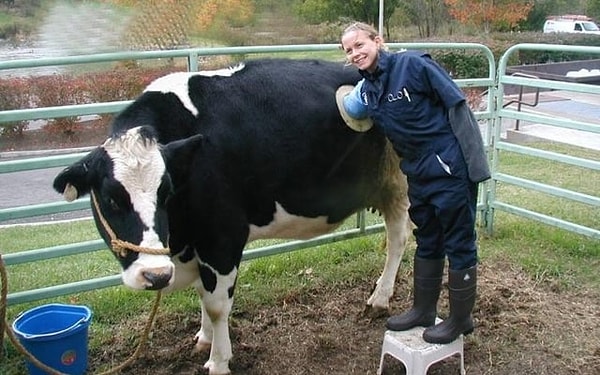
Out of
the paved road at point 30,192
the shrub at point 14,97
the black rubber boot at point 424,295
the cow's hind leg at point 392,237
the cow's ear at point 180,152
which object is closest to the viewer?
the cow's ear at point 180,152

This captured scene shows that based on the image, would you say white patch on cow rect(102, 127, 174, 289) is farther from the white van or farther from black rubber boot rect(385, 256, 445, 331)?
the white van

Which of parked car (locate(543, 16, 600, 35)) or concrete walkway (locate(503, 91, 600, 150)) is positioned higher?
parked car (locate(543, 16, 600, 35))

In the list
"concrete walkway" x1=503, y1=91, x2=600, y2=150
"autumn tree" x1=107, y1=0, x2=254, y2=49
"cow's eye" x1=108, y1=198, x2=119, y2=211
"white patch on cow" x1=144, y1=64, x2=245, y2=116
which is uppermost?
"autumn tree" x1=107, y1=0, x2=254, y2=49

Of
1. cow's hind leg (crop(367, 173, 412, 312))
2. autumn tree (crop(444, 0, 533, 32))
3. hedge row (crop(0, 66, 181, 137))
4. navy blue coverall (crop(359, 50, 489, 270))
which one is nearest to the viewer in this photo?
navy blue coverall (crop(359, 50, 489, 270))

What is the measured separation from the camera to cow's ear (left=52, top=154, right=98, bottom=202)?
117 inches

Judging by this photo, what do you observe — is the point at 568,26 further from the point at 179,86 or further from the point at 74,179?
the point at 74,179

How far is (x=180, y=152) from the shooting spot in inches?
122

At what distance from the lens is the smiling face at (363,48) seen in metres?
3.39

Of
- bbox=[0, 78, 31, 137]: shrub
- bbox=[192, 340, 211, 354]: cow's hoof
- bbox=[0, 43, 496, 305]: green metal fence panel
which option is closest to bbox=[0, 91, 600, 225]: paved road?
bbox=[0, 78, 31, 137]: shrub

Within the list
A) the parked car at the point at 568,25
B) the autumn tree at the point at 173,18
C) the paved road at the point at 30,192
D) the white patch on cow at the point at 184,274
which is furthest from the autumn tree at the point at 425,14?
the white patch on cow at the point at 184,274

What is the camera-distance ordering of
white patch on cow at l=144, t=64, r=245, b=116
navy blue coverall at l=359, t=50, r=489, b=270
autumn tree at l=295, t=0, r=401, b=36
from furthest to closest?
autumn tree at l=295, t=0, r=401, b=36, white patch on cow at l=144, t=64, r=245, b=116, navy blue coverall at l=359, t=50, r=489, b=270

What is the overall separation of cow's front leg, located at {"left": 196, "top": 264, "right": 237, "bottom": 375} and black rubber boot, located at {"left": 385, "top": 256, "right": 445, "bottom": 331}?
0.94m

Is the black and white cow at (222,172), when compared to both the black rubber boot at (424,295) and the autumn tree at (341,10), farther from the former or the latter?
the autumn tree at (341,10)

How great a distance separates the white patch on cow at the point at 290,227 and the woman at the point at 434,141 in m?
0.74
